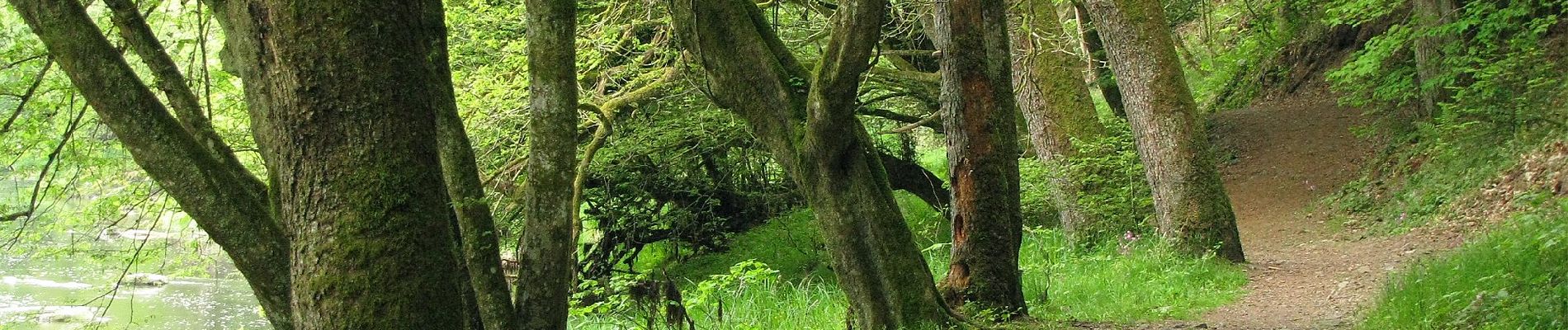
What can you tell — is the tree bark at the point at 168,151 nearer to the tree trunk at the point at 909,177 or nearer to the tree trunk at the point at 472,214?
the tree trunk at the point at 472,214

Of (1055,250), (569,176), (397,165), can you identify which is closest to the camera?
(397,165)

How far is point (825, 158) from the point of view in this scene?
5793 mm

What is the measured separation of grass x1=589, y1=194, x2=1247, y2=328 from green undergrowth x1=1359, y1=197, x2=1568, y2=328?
176cm

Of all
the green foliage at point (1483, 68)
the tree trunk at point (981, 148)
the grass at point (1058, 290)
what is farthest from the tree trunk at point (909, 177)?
the tree trunk at point (981, 148)

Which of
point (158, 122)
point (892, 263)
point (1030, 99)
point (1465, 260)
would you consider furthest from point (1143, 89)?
point (158, 122)

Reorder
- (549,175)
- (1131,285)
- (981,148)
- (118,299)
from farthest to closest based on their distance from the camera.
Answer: (118,299) < (1131,285) < (981,148) < (549,175)

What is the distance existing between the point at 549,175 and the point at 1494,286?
4.40m

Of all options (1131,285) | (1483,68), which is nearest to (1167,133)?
(1131,285)

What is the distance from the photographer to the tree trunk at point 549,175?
5207mm

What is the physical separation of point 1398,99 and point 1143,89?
20.3 ft

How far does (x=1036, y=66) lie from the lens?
523 inches

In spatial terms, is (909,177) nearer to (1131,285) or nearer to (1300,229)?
(1300,229)

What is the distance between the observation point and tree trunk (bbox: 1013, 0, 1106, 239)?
12305mm

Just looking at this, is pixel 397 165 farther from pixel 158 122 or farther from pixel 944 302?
pixel 944 302
